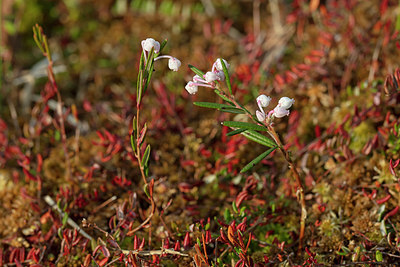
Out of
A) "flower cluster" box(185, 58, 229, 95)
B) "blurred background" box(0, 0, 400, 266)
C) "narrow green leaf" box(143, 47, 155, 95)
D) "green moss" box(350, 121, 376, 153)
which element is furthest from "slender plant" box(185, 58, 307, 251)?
"green moss" box(350, 121, 376, 153)

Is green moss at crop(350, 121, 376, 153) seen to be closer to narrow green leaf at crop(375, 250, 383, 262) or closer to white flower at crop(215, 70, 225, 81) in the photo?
narrow green leaf at crop(375, 250, 383, 262)

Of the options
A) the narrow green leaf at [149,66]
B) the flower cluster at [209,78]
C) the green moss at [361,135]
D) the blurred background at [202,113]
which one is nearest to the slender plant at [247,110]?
the flower cluster at [209,78]

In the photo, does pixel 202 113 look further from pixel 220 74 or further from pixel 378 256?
pixel 378 256

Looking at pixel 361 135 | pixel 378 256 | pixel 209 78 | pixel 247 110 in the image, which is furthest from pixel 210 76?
pixel 361 135

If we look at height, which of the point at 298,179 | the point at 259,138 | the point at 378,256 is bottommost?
the point at 378,256

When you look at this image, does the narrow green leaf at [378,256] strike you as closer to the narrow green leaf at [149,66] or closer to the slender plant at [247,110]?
the slender plant at [247,110]

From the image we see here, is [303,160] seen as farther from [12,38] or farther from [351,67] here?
[12,38]

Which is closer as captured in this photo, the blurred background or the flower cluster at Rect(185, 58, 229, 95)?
the flower cluster at Rect(185, 58, 229, 95)

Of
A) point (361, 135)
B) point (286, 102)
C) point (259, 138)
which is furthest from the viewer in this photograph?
point (361, 135)

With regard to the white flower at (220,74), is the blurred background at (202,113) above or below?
below

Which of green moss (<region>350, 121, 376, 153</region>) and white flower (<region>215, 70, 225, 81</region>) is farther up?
white flower (<region>215, 70, 225, 81</region>)

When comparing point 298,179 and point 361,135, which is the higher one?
point 298,179
